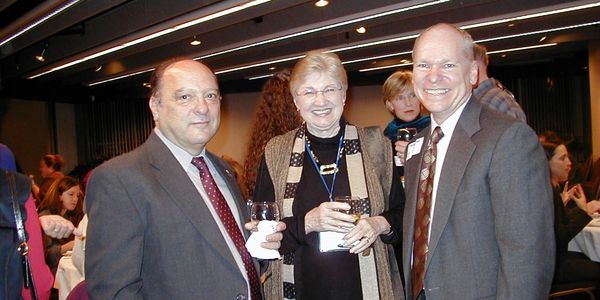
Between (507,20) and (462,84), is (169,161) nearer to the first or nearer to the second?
(462,84)

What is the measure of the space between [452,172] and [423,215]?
0.21 metres

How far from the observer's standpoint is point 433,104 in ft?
5.65

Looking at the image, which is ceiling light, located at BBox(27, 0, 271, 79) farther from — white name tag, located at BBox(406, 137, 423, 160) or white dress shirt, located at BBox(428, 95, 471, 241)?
white dress shirt, located at BBox(428, 95, 471, 241)

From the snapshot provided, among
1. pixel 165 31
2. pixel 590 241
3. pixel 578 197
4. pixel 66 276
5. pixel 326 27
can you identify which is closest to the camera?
pixel 66 276

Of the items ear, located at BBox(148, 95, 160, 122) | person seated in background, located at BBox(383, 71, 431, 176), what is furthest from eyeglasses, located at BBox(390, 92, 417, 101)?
ear, located at BBox(148, 95, 160, 122)

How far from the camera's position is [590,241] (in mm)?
4344

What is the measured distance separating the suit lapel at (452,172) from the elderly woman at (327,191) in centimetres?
38

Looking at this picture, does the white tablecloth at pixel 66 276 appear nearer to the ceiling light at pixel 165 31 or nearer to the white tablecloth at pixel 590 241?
the ceiling light at pixel 165 31

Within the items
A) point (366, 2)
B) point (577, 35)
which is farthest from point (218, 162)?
point (577, 35)

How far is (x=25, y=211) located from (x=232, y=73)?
10303 mm

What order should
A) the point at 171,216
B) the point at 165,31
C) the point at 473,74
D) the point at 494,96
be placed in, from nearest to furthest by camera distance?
the point at 171,216 < the point at 473,74 < the point at 494,96 < the point at 165,31

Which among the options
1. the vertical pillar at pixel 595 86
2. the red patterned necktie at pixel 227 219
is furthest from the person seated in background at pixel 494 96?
the vertical pillar at pixel 595 86

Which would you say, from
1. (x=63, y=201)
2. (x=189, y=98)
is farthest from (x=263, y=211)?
(x=63, y=201)

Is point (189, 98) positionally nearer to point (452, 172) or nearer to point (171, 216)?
point (171, 216)
